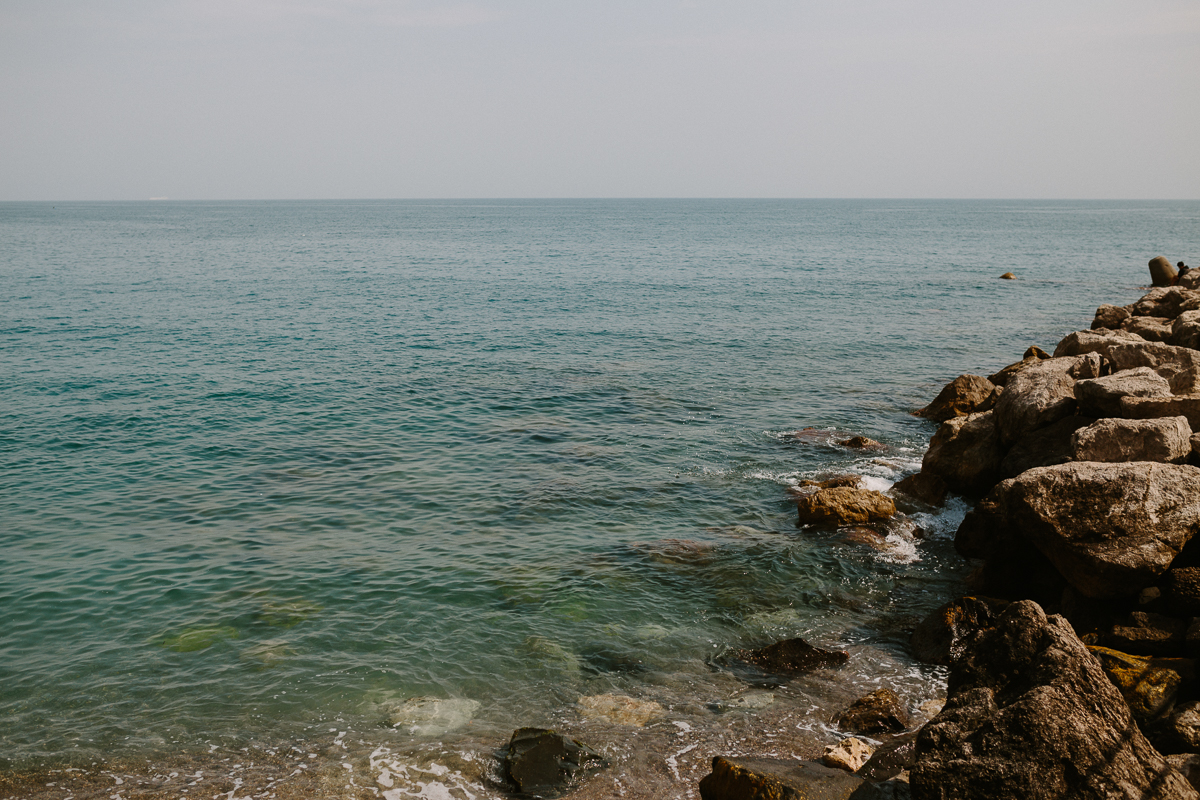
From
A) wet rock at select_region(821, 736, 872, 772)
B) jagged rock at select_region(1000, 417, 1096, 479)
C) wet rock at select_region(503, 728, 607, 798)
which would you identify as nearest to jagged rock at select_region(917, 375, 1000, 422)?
jagged rock at select_region(1000, 417, 1096, 479)

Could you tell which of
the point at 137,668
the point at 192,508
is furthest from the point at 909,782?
the point at 192,508

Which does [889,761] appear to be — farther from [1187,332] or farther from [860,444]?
[1187,332]

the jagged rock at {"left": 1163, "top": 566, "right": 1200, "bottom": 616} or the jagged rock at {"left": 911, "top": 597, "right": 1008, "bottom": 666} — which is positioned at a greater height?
the jagged rock at {"left": 1163, "top": 566, "right": 1200, "bottom": 616}

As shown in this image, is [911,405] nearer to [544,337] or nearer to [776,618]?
[776,618]

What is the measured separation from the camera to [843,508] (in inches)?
795

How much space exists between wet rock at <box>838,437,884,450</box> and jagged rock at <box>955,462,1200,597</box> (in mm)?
13381

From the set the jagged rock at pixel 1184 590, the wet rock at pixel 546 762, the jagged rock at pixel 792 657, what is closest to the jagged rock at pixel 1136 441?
the jagged rock at pixel 1184 590

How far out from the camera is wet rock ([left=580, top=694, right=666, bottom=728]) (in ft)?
41.7

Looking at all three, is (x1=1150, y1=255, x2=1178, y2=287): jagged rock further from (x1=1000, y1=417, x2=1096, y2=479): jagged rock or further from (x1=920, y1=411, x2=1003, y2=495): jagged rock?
(x1=1000, y1=417, x2=1096, y2=479): jagged rock

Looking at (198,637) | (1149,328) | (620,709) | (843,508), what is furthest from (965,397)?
(198,637)

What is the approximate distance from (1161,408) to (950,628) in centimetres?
712

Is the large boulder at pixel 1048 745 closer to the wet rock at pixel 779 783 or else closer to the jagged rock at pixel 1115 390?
the wet rock at pixel 779 783

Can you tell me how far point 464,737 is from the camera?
12320 mm

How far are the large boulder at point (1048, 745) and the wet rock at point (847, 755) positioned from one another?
7.72 ft
